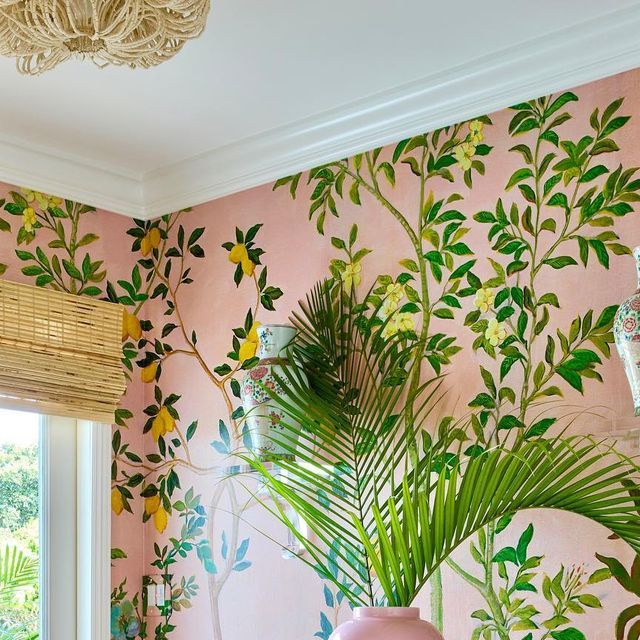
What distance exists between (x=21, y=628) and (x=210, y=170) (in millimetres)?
1619

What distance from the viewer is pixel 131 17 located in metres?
2.01

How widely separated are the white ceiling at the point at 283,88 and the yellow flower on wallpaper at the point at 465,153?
0.09 meters

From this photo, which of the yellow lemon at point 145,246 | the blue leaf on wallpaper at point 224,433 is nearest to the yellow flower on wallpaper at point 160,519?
the blue leaf on wallpaper at point 224,433

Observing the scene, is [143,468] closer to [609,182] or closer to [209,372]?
[209,372]

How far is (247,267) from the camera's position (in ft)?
11.8

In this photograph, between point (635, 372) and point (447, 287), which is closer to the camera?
point (635, 372)

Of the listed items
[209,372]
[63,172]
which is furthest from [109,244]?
[209,372]

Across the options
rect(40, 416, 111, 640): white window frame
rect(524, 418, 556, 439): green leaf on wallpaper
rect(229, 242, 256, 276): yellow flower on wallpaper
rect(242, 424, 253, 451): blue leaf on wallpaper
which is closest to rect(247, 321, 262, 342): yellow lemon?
rect(229, 242, 256, 276): yellow flower on wallpaper

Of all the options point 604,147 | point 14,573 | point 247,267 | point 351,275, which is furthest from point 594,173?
point 14,573

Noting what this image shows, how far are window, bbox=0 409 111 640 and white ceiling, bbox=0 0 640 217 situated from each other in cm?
83

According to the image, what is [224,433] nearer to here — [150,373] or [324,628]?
[150,373]

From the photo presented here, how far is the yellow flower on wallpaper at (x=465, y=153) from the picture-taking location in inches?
121

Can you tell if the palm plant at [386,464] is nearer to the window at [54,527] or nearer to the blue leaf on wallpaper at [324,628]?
the blue leaf on wallpaper at [324,628]

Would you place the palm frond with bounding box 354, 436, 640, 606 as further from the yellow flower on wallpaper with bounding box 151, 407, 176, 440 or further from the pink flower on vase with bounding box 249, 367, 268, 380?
the yellow flower on wallpaper with bounding box 151, 407, 176, 440
